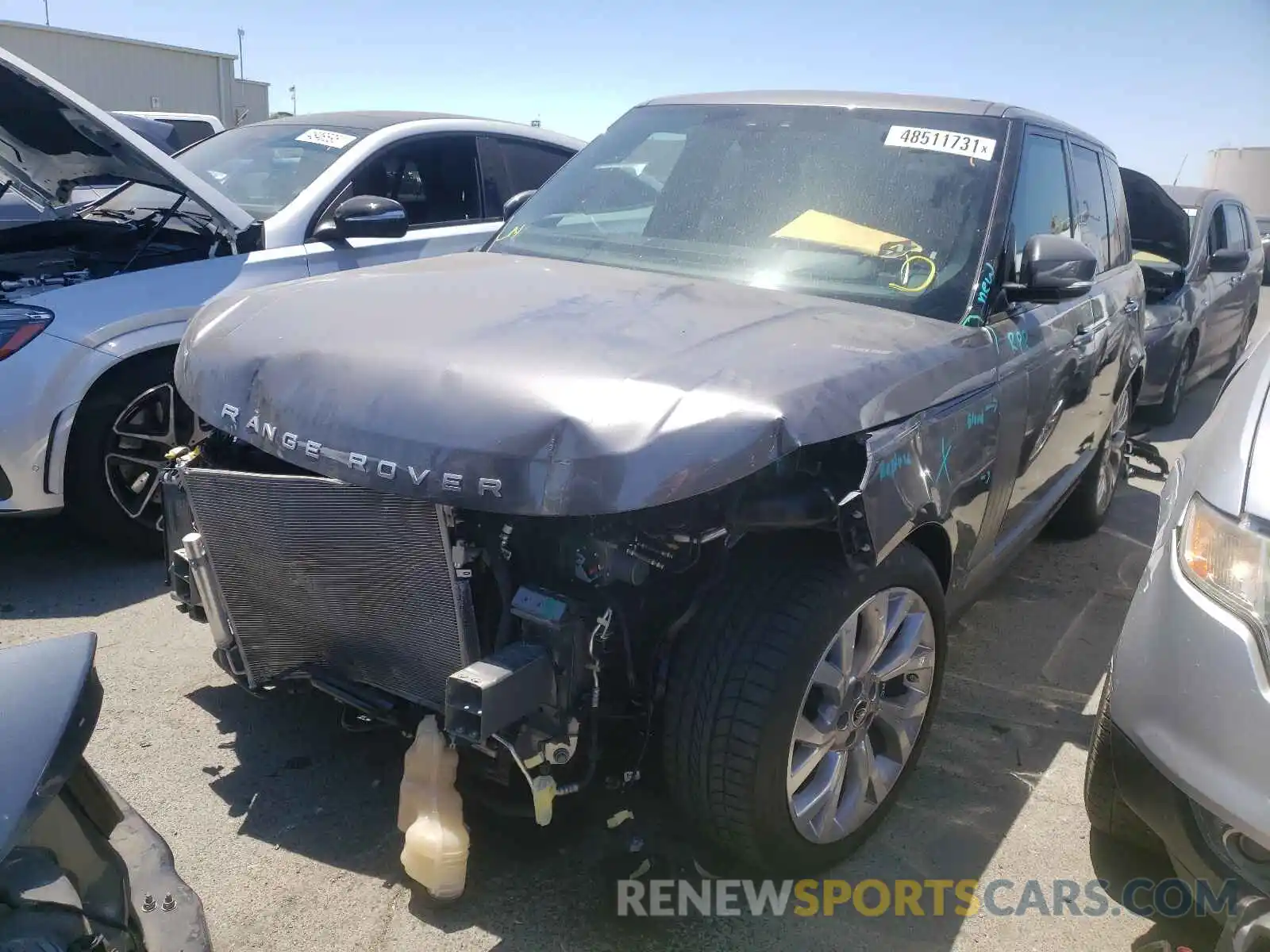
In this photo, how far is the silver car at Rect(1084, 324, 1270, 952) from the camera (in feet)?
5.93

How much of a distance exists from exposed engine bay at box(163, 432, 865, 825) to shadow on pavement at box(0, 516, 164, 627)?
1.71 m

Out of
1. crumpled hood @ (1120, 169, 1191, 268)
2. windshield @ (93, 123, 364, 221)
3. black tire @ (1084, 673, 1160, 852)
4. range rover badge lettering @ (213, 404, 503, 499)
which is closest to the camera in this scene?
range rover badge lettering @ (213, 404, 503, 499)

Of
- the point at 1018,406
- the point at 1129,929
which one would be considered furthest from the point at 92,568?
the point at 1129,929

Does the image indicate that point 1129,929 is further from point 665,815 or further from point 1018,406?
point 1018,406

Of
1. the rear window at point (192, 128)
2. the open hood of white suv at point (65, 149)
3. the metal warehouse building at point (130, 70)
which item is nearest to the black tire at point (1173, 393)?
the open hood of white suv at point (65, 149)

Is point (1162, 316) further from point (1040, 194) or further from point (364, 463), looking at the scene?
point (364, 463)

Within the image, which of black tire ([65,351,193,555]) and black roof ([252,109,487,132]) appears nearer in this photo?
black tire ([65,351,193,555])

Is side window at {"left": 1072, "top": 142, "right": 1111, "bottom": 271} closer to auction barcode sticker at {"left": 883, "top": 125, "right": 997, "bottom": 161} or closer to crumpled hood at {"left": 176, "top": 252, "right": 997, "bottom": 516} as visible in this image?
auction barcode sticker at {"left": 883, "top": 125, "right": 997, "bottom": 161}

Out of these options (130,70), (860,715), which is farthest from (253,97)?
(860,715)

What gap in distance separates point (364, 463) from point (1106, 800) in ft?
6.20

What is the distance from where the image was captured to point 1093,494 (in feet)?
15.7

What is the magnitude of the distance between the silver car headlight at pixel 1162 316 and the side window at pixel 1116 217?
194 cm

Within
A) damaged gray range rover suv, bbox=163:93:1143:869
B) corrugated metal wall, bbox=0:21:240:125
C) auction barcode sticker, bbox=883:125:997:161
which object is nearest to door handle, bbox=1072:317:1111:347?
damaged gray range rover suv, bbox=163:93:1143:869

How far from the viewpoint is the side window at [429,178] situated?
5.14 m
